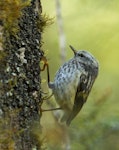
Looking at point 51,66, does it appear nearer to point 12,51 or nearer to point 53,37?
point 53,37

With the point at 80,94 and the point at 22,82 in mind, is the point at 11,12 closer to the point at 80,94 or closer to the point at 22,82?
the point at 22,82

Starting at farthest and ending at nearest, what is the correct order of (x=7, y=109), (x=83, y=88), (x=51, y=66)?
(x=51, y=66), (x=83, y=88), (x=7, y=109)

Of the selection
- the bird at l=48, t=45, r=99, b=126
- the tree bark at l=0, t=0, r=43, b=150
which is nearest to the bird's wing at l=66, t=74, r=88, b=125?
the bird at l=48, t=45, r=99, b=126

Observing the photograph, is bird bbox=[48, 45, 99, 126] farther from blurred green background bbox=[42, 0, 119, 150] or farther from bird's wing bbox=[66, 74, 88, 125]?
blurred green background bbox=[42, 0, 119, 150]

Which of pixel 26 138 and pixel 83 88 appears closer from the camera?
pixel 26 138

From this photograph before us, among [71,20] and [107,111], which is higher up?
[71,20]

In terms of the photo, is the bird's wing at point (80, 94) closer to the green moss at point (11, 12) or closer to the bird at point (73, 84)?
the bird at point (73, 84)

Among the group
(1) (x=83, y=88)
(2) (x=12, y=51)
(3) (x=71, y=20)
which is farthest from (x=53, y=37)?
(2) (x=12, y=51)
